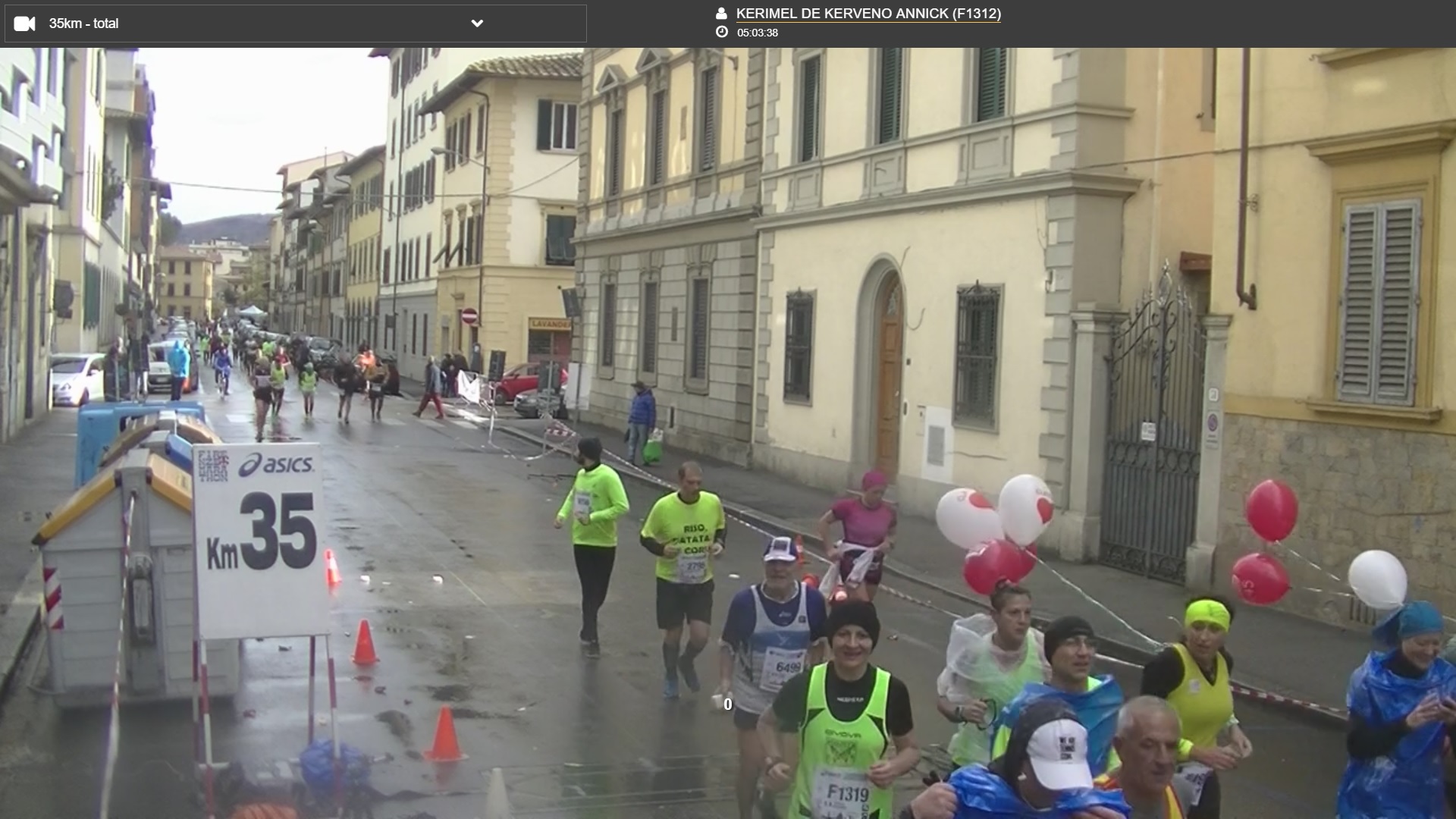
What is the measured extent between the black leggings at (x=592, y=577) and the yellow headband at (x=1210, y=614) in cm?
670

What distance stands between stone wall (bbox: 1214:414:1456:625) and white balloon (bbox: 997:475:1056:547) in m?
6.22

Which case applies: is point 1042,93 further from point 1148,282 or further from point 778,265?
point 778,265

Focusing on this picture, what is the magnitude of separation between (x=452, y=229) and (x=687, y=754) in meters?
51.7

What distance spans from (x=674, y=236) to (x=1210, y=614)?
27923 mm

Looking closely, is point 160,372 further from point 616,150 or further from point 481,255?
point 616,150

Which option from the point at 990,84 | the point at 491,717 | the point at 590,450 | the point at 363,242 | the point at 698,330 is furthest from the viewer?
the point at 363,242

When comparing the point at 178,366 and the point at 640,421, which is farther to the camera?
the point at 178,366

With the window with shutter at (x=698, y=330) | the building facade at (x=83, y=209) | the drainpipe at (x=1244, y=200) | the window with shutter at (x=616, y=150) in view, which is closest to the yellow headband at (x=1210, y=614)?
the drainpipe at (x=1244, y=200)

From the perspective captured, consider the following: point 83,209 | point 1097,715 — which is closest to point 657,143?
point 83,209

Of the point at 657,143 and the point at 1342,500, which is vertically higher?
the point at 657,143

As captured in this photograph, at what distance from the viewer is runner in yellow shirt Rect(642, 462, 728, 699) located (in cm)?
1092

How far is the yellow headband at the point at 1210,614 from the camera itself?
6359 millimetres

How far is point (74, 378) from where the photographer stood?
130 ft

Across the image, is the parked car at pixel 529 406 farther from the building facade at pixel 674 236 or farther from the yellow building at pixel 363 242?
the yellow building at pixel 363 242
